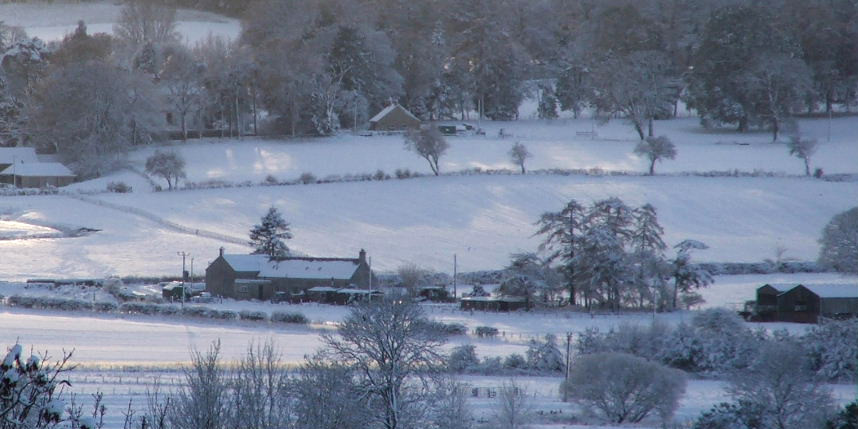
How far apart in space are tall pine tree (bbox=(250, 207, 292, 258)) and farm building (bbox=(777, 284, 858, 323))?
45.2 ft

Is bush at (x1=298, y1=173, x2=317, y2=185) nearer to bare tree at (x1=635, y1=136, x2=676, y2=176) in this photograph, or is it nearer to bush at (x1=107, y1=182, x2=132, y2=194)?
bush at (x1=107, y1=182, x2=132, y2=194)

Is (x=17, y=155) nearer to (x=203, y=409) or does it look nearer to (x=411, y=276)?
(x=411, y=276)

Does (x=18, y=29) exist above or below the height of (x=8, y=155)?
above

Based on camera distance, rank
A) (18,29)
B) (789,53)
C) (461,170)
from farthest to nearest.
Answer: (18,29) → (789,53) → (461,170)

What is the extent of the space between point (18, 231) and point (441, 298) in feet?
52.8

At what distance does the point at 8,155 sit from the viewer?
188 ft

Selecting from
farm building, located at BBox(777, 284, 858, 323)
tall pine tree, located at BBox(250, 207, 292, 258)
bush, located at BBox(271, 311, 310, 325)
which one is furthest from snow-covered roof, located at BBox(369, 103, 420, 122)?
farm building, located at BBox(777, 284, 858, 323)

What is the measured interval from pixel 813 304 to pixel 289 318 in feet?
39.1

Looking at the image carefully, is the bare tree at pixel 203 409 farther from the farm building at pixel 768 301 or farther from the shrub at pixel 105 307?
the farm building at pixel 768 301

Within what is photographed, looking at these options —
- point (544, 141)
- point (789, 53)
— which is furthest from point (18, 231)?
point (789, 53)

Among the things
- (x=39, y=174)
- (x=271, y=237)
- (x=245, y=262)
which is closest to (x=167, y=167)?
(x=39, y=174)

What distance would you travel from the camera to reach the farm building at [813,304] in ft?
103

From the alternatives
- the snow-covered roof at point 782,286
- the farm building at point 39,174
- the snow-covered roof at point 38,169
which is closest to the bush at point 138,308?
the snow-covered roof at point 782,286

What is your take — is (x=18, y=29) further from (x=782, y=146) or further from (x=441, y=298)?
(x=441, y=298)
